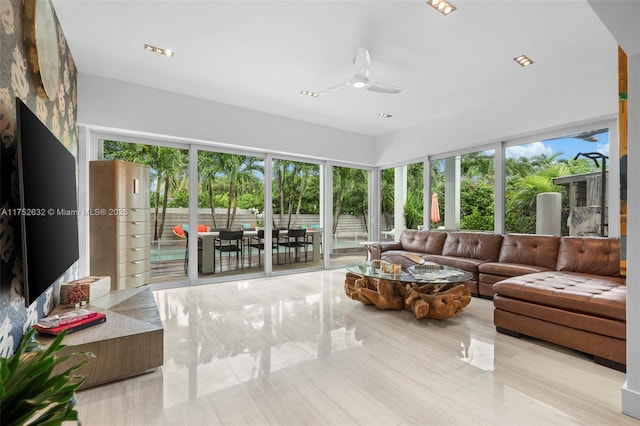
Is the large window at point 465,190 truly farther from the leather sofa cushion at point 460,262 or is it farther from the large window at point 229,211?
the large window at point 229,211

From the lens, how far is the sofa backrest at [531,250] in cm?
374

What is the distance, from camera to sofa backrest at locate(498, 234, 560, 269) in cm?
374

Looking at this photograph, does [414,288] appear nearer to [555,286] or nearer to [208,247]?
[555,286]

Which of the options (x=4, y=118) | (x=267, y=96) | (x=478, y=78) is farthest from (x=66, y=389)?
(x=478, y=78)

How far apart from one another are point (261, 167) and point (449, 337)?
3.99 metres

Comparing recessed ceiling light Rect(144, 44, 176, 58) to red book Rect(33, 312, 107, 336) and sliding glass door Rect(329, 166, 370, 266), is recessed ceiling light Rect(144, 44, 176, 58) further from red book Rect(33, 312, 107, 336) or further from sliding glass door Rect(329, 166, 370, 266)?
sliding glass door Rect(329, 166, 370, 266)

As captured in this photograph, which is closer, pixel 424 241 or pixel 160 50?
pixel 160 50

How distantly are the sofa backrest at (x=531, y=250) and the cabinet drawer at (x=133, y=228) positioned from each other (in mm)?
4916

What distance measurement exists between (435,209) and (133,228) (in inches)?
196

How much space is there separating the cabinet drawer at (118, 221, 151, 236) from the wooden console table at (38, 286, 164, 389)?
5.21 ft

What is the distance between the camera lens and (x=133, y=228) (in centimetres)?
392

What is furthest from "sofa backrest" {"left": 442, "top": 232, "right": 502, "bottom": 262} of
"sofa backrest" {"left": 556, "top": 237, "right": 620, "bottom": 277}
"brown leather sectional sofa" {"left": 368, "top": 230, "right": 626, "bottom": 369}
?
"sofa backrest" {"left": 556, "top": 237, "right": 620, "bottom": 277}

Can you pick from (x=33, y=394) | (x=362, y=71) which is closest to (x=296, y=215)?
(x=362, y=71)

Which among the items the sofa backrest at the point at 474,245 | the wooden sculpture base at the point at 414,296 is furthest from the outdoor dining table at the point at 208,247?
the sofa backrest at the point at 474,245
